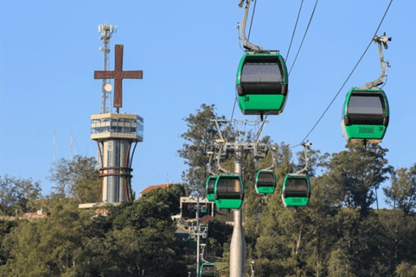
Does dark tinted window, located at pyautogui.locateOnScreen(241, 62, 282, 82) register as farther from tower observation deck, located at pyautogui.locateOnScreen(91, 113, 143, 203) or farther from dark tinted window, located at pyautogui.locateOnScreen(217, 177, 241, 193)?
tower observation deck, located at pyautogui.locateOnScreen(91, 113, 143, 203)

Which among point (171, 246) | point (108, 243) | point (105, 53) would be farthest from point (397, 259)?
point (105, 53)

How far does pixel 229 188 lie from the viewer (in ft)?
131

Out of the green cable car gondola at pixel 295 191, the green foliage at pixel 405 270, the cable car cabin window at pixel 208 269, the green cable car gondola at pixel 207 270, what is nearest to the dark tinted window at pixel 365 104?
the green cable car gondola at pixel 295 191

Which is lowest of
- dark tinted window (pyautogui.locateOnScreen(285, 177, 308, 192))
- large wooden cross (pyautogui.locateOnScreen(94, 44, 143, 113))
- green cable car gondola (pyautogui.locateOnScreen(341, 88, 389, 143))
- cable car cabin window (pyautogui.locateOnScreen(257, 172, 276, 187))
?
green cable car gondola (pyautogui.locateOnScreen(341, 88, 389, 143))

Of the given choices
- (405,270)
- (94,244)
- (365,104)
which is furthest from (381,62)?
(405,270)

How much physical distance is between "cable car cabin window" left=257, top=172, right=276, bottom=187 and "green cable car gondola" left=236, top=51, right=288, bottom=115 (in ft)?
84.1

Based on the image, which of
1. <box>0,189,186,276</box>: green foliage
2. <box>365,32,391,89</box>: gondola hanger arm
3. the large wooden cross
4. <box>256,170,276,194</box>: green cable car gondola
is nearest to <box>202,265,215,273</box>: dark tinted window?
<box>256,170,276,194</box>: green cable car gondola

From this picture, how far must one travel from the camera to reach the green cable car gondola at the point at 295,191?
41.3 meters

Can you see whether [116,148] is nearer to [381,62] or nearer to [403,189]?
[403,189]

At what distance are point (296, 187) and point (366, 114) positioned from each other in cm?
1909

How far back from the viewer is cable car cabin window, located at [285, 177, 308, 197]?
136ft

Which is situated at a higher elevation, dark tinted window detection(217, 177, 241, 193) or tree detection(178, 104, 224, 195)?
tree detection(178, 104, 224, 195)

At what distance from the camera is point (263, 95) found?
73.2ft

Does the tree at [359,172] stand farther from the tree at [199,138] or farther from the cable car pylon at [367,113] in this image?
the cable car pylon at [367,113]
